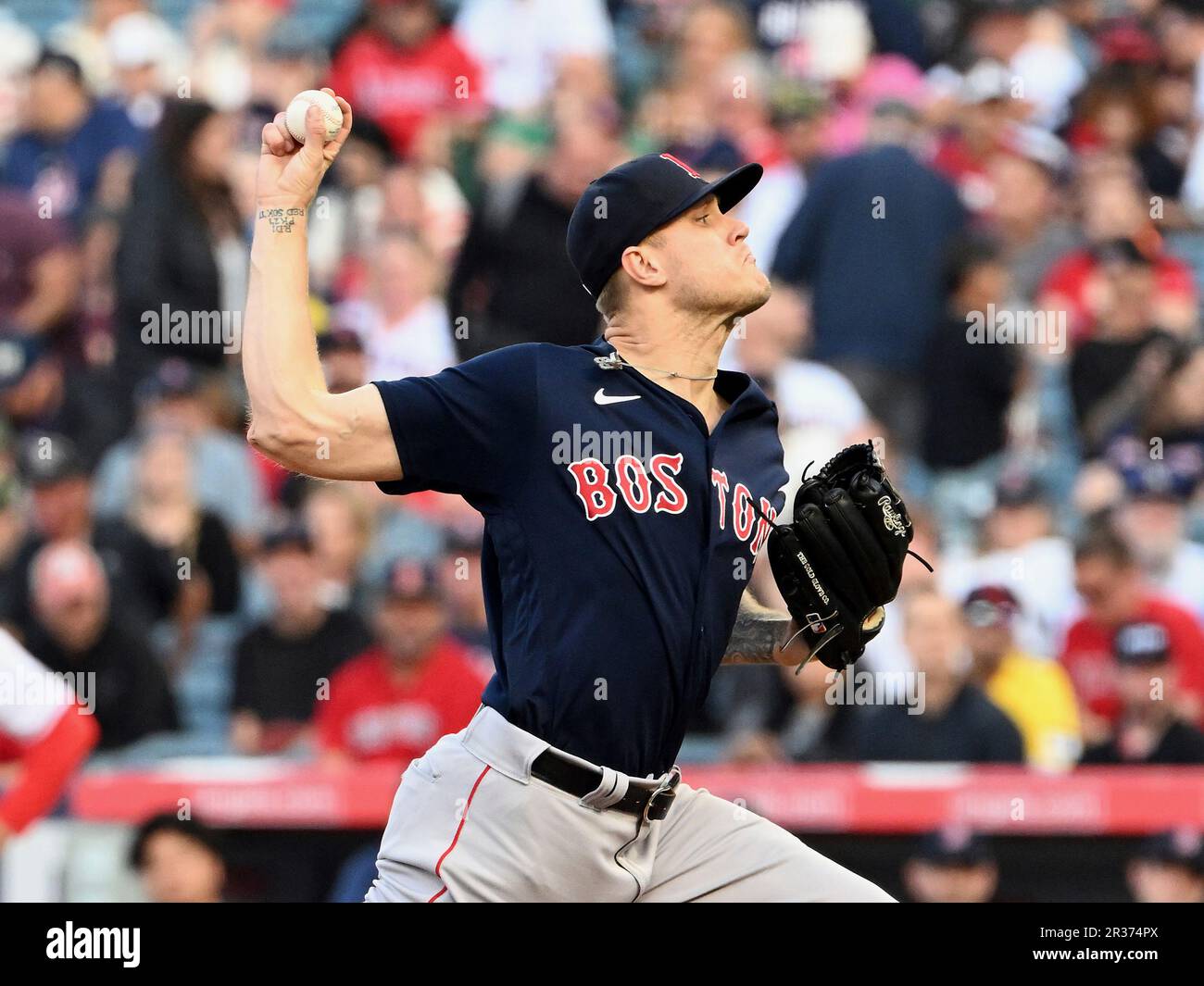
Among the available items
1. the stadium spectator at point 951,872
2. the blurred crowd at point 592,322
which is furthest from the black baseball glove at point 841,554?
the blurred crowd at point 592,322

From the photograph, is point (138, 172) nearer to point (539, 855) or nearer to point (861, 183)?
point (861, 183)

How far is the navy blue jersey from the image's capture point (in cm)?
344

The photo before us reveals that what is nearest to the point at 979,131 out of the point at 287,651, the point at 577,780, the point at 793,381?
the point at 793,381

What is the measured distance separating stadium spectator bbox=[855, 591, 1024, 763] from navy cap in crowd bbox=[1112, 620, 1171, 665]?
50 centimetres

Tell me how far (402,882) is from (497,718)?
1.12ft

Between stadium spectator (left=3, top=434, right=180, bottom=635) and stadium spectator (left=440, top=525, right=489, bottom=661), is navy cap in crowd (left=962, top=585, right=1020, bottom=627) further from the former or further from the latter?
stadium spectator (left=3, top=434, right=180, bottom=635)

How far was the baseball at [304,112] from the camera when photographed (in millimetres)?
3244

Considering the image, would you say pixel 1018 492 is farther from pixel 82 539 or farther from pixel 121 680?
pixel 82 539

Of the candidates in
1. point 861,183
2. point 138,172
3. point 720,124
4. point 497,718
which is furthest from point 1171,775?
point 138,172

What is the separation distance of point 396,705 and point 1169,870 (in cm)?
267

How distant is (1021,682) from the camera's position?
680 cm

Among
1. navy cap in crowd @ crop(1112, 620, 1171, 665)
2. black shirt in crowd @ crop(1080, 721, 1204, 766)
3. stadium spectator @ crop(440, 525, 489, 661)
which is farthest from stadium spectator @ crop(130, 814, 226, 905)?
navy cap in crowd @ crop(1112, 620, 1171, 665)

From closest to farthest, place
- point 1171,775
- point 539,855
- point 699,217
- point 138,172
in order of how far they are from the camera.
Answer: point 539,855
point 699,217
point 1171,775
point 138,172

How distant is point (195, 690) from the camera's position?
7.16m
